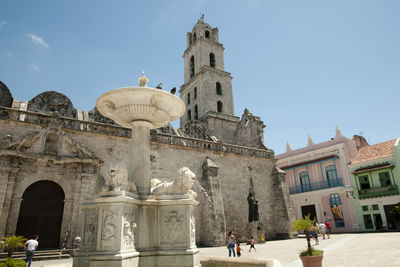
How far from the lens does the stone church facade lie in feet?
36.9

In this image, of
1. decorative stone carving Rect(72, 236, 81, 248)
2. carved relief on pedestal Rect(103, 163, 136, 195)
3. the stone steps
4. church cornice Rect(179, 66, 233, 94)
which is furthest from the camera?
church cornice Rect(179, 66, 233, 94)

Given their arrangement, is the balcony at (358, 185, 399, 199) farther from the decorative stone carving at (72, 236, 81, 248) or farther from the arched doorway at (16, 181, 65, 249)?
the arched doorway at (16, 181, 65, 249)

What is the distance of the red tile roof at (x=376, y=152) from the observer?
23.3 metres

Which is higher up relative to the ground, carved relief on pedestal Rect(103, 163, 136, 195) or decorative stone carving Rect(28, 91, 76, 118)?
decorative stone carving Rect(28, 91, 76, 118)

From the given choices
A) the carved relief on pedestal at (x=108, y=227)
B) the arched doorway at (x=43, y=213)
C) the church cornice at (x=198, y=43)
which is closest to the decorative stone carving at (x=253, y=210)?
the arched doorway at (x=43, y=213)

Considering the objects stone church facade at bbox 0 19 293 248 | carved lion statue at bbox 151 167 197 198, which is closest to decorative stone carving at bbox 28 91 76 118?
stone church facade at bbox 0 19 293 248

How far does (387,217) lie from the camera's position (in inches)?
853

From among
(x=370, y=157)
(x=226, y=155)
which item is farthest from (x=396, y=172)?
(x=226, y=155)

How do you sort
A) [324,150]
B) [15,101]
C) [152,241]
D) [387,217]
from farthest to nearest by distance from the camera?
1. [324,150]
2. [387,217]
3. [15,101]
4. [152,241]

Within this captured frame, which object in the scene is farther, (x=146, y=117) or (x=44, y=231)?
(x=44, y=231)

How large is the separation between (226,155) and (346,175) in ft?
44.8

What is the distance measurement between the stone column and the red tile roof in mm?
23316

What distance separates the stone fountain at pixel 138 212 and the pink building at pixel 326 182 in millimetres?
23098

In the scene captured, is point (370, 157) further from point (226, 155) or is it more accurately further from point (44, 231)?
point (44, 231)
